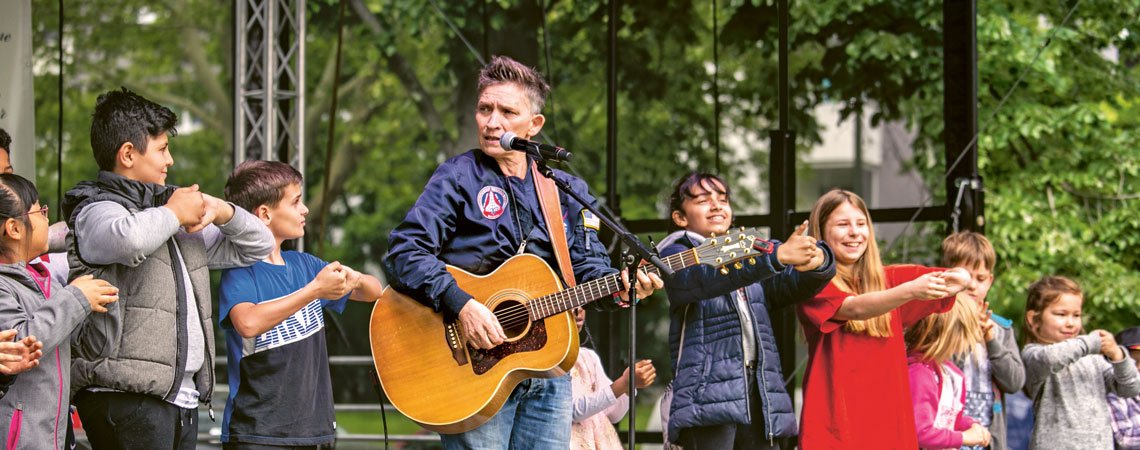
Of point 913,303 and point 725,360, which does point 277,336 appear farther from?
point 913,303

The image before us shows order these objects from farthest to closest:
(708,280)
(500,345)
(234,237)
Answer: (708,280)
(234,237)
(500,345)

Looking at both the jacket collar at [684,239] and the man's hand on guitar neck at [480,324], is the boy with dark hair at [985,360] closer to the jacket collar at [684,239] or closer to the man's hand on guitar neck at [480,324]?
the jacket collar at [684,239]

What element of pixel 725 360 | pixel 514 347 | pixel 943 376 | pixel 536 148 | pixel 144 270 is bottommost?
pixel 943 376

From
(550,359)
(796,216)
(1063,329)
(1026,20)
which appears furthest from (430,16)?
(550,359)

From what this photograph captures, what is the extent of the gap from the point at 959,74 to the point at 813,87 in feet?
16.6

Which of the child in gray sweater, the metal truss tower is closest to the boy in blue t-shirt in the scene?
the metal truss tower

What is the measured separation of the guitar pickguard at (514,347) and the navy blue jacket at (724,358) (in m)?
0.80

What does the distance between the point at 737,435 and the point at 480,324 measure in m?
1.57

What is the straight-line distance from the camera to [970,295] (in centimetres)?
550

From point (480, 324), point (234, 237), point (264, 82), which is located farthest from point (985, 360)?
point (264, 82)

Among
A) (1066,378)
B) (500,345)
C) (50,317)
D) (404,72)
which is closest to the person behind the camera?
(50,317)

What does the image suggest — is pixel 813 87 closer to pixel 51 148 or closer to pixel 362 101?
pixel 362 101

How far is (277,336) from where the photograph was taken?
13.8ft

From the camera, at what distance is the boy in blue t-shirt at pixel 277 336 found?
4.06m
